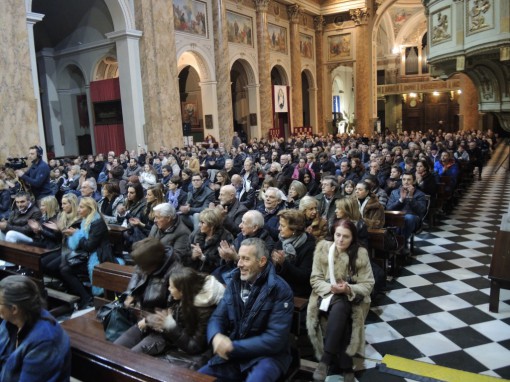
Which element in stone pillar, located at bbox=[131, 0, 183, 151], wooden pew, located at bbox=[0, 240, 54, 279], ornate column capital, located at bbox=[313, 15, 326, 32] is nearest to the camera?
wooden pew, located at bbox=[0, 240, 54, 279]

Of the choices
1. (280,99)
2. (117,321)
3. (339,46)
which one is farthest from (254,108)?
(117,321)

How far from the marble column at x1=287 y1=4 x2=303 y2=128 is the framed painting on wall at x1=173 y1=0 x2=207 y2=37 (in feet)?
25.2

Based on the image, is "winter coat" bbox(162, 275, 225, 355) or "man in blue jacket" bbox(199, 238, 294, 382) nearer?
"man in blue jacket" bbox(199, 238, 294, 382)

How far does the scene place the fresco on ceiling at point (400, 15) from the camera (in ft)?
107

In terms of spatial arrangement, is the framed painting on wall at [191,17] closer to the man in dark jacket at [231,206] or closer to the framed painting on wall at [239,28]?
the framed painting on wall at [239,28]

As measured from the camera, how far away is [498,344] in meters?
4.12

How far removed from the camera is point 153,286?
10.9 ft

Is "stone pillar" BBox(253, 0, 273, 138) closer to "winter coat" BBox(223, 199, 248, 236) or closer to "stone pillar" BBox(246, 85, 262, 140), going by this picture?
"stone pillar" BBox(246, 85, 262, 140)

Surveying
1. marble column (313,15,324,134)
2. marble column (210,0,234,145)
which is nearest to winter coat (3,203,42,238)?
marble column (210,0,234,145)

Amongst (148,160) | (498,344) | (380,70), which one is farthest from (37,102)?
(380,70)

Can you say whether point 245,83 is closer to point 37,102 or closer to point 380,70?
point 37,102

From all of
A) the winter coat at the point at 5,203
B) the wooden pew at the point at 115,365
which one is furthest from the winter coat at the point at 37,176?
the wooden pew at the point at 115,365

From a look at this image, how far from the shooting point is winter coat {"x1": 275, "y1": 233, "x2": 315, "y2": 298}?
12.8 ft

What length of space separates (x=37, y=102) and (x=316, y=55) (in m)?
20.1
